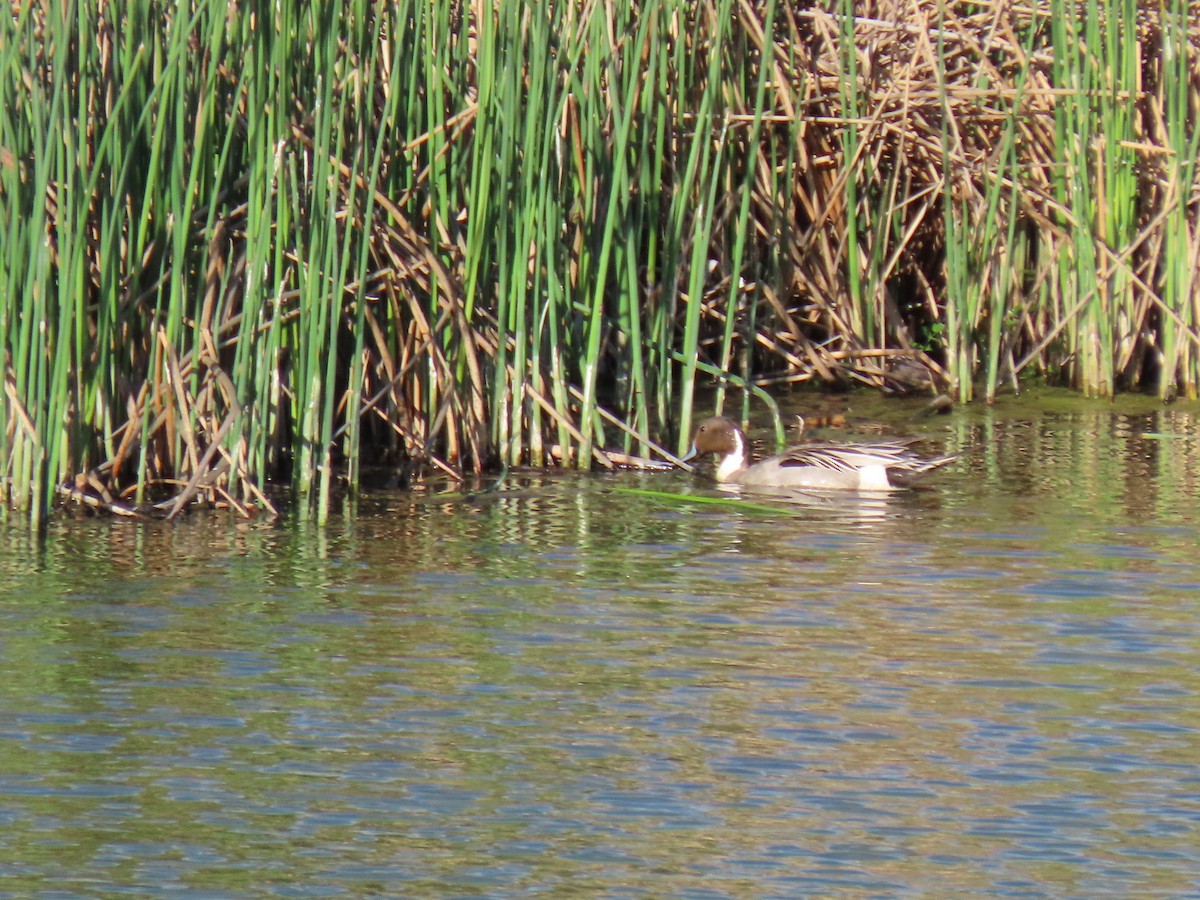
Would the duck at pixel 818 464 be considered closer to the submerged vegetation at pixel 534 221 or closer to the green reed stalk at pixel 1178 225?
the submerged vegetation at pixel 534 221

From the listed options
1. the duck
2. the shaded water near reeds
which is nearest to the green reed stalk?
the duck

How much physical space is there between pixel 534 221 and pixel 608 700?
3.06 m

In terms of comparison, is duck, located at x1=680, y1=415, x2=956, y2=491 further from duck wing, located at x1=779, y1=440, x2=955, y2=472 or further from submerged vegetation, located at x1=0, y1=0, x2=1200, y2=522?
submerged vegetation, located at x1=0, y1=0, x2=1200, y2=522

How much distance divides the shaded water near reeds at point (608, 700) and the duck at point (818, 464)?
0.39 meters

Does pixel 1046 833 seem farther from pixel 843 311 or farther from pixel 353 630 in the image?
pixel 843 311

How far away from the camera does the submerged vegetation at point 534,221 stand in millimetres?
6746

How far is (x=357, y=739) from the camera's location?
15.4ft

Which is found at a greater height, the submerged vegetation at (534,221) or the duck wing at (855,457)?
the submerged vegetation at (534,221)

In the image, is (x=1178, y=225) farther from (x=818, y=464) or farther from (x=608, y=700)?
(x=608, y=700)

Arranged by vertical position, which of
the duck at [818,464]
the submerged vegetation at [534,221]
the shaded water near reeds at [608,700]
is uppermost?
the submerged vegetation at [534,221]

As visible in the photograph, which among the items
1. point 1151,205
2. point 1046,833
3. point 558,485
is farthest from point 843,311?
point 1046,833

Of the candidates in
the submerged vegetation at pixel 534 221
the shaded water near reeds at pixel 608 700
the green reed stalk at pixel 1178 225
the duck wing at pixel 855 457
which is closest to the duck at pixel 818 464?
the duck wing at pixel 855 457

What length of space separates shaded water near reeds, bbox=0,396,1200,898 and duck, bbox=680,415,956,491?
1.29 feet

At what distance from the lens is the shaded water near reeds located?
13.1 feet
